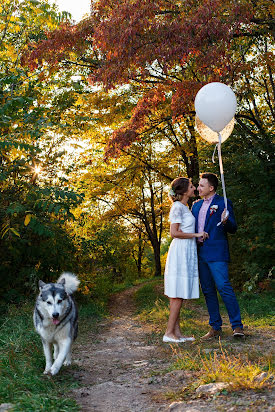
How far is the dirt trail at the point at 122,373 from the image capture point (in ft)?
11.9

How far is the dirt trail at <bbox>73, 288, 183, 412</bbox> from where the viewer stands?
3.64 m

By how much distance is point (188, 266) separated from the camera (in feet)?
18.9

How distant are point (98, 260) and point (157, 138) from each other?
6612 millimetres

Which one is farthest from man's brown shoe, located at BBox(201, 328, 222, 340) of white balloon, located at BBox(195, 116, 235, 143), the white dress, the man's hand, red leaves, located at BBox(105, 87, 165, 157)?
red leaves, located at BBox(105, 87, 165, 157)

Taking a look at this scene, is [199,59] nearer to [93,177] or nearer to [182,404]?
[182,404]

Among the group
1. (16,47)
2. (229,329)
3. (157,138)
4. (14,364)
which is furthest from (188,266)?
(157,138)

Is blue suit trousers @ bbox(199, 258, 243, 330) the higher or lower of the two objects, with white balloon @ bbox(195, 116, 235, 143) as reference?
lower

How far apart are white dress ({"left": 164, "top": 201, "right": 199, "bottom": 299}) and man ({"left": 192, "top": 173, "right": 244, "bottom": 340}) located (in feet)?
0.39

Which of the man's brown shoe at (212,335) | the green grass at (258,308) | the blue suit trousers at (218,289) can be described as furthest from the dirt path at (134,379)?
the green grass at (258,308)

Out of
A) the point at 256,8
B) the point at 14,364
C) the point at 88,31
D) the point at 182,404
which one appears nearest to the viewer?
the point at 182,404

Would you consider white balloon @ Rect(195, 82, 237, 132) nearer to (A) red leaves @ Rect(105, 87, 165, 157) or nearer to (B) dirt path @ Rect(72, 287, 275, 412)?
(B) dirt path @ Rect(72, 287, 275, 412)

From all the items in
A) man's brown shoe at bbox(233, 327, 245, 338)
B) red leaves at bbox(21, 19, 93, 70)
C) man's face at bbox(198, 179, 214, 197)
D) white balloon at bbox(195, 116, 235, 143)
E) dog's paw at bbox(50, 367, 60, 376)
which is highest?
red leaves at bbox(21, 19, 93, 70)

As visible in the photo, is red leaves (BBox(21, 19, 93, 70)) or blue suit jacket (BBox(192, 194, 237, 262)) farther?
red leaves (BBox(21, 19, 93, 70))

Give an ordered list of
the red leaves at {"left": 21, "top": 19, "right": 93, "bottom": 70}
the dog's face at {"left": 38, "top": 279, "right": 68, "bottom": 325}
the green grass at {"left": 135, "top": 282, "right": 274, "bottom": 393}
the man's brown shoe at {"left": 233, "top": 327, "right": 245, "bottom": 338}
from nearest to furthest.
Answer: the green grass at {"left": 135, "top": 282, "right": 274, "bottom": 393}
the dog's face at {"left": 38, "top": 279, "right": 68, "bottom": 325}
the man's brown shoe at {"left": 233, "top": 327, "right": 245, "bottom": 338}
the red leaves at {"left": 21, "top": 19, "right": 93, "bottom": 70}
